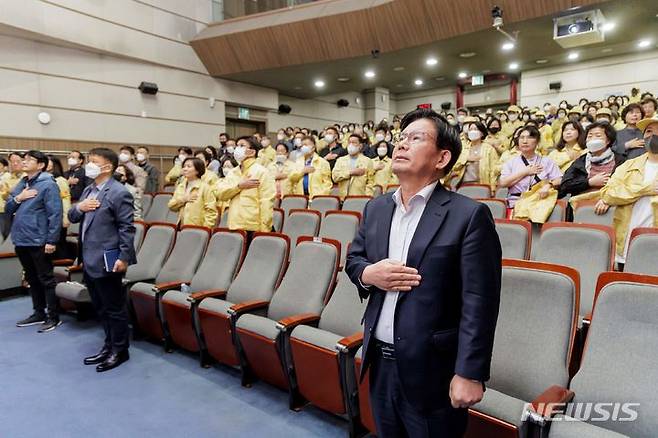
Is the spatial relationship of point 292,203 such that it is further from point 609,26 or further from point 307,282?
point 609,26

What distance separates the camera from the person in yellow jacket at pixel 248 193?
3154 mm

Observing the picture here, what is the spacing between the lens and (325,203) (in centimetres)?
405

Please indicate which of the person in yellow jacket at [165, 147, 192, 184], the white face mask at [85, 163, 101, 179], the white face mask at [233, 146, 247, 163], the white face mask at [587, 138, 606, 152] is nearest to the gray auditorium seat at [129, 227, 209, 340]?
the white face mask at [233, 146, 247, 163]

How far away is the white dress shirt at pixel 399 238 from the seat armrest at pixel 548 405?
0.44 metres

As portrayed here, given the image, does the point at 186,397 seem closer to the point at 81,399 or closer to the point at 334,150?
the point at 81,399

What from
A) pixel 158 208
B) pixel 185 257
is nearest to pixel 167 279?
pixel 185 257

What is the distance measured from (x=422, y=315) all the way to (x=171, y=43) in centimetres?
765

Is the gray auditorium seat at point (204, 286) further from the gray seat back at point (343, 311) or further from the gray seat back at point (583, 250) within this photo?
the gray seat back at point (583, 250)

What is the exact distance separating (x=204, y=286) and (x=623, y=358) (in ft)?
7.15

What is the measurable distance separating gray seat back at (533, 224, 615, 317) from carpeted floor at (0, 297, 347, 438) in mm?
1224

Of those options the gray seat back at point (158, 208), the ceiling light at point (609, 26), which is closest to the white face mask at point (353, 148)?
the gray seat back at point (158, 208)

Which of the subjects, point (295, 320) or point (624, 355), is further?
point (295, 320)

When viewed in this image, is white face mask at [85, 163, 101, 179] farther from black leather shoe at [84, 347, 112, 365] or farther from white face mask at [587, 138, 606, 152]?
white face mask at [587, 138, 606, 152]

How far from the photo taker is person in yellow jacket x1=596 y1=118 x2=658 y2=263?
201cm
